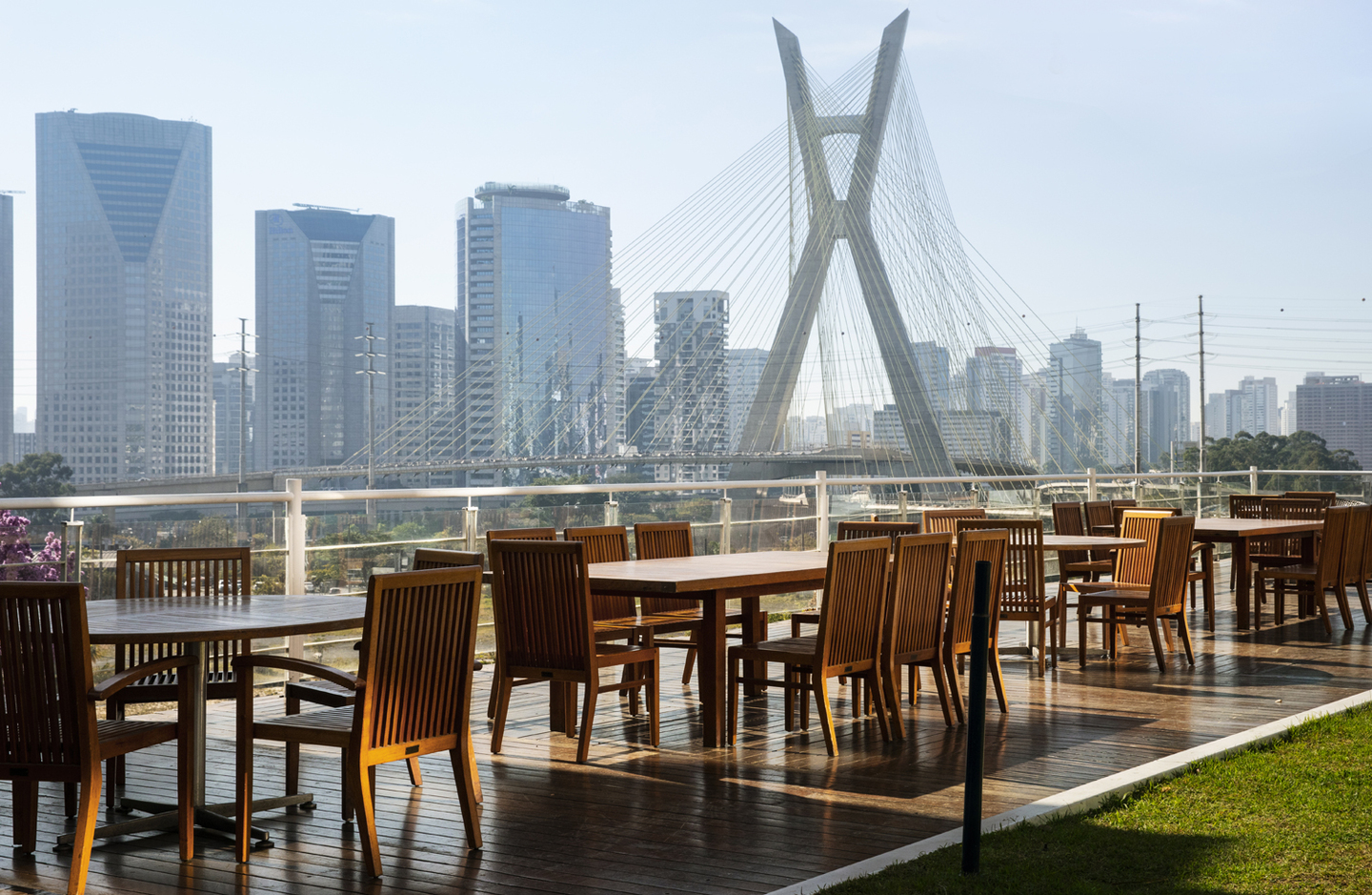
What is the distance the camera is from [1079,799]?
348 cm

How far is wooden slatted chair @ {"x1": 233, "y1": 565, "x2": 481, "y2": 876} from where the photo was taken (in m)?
2.94

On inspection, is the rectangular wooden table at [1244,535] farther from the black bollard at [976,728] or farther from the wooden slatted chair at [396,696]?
the wooden slatted chair at [396,696]

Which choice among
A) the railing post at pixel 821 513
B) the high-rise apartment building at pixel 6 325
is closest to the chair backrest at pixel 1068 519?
the railing post at pixel 821 513

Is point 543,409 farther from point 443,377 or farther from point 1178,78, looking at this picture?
point 443,377

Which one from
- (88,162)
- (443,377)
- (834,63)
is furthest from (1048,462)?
(88,162)

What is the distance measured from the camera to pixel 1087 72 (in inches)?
1047

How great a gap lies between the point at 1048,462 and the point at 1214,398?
104ft

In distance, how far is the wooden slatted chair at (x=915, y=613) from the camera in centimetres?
456

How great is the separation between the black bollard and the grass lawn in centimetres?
7

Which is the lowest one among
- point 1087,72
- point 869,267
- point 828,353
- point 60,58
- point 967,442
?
point 967,442

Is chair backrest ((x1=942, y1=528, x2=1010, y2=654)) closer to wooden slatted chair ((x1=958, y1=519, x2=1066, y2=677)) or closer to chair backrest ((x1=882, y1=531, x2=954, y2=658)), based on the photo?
chair backrest ((x1=882, y1=531, x2=954, y2=658))

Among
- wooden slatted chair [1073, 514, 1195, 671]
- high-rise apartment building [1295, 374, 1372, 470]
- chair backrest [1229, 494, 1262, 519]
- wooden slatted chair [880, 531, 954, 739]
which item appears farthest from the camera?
high-rise apartment building [1295, 374, 1372, 470]

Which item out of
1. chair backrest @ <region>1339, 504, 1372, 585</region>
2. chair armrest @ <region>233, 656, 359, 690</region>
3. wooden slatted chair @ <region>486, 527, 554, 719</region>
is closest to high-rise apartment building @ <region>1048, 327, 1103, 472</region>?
chair backrest @ <region>1339, 504, 1372, 585</region>

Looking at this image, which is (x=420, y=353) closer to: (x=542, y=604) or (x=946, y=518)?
(x=946, y=518)
